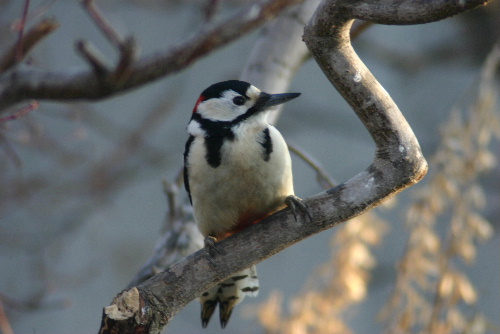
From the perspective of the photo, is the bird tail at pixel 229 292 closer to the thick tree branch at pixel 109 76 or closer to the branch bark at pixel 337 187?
the branch bark at pixel 337 187

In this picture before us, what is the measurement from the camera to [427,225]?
7.55 feet

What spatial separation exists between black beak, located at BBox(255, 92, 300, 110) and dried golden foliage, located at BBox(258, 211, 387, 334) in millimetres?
693

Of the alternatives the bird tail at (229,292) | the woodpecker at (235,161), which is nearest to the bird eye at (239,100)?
the woodpecker at (235,161)

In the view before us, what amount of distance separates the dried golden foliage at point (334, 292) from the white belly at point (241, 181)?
23.4 inches

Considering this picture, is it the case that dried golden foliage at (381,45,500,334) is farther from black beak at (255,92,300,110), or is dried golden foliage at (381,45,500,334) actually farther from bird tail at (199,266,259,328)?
black beak at (255,92,300,110)

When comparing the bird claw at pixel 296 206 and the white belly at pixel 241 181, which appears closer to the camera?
the bird claw at pixel 296 206

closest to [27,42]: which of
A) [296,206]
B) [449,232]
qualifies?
[296,206]

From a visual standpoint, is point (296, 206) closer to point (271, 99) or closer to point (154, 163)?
point (271, 99)

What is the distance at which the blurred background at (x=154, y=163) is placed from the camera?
5.23m

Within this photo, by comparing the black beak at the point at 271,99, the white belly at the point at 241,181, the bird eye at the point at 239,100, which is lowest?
the white belly at the point at 241,181

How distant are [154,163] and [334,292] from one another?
3455mm

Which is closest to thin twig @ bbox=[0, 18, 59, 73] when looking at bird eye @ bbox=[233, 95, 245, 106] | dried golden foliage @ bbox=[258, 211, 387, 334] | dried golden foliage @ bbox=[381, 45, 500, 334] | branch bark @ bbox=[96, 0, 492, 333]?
bird eye @ bbox=[233, 95, 245, 106]

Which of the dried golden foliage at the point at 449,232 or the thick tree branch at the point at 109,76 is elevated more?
the thick tree branch at the point at 109,76

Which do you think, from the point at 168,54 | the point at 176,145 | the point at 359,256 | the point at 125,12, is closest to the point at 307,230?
the point at 359,256
